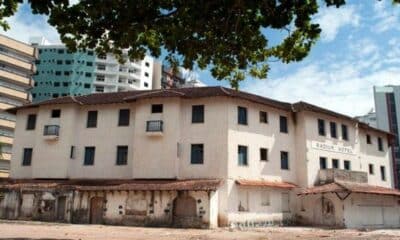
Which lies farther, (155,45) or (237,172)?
(237,172)

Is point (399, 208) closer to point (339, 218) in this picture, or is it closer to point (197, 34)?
point (339, 218)

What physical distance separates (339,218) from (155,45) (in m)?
22.3

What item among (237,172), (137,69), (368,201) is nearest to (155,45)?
(237,172)

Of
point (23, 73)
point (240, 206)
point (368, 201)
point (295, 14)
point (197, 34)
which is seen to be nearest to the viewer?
point (295, 14)

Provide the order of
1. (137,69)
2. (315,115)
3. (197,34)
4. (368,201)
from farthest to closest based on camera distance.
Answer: (137,69), (315,115), (368,201), (197,34)

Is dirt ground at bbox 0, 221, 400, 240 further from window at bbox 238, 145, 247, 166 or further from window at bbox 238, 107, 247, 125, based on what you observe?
window at bbox 238, 107, 247, 125

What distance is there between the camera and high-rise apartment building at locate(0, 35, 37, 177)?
2267 inches

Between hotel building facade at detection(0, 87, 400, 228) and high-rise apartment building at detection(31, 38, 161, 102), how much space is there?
48127 mm

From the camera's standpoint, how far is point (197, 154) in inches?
1214

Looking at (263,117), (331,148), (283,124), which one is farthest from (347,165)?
(263,117)

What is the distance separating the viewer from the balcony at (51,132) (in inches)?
1339

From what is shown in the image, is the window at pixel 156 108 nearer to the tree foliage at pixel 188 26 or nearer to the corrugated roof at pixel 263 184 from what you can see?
the corrugated roof at pixel 263 184

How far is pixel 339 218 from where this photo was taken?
3058cm

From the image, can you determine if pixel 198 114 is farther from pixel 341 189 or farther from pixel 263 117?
pixel 341 189
